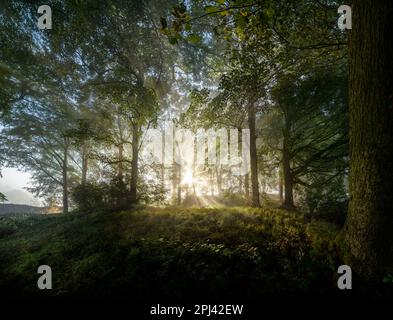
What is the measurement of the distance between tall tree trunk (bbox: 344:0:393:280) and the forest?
0.05 feet

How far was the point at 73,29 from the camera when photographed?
7875 mm

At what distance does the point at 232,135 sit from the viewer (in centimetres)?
1392

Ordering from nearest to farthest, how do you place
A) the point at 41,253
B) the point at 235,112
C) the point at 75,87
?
the point at 41,253
the point at 235,112
the point at 75,87

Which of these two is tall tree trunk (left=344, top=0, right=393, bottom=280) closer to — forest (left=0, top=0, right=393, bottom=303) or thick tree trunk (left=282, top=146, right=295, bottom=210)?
forest (left=0, top=0, right=393, bottom=303)

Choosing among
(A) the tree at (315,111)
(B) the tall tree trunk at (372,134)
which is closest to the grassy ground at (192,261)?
(B) the tall tree trunk at (372,134)

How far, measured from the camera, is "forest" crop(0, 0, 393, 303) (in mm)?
3291

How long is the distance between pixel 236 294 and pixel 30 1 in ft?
36.2

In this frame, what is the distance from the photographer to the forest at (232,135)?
329cm

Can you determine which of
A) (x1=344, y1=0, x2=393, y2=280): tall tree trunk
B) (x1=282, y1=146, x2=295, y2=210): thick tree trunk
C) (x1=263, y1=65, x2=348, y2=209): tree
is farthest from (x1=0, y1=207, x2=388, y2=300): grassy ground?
(x1=263, y1=65, x2=348, y2=209): tree

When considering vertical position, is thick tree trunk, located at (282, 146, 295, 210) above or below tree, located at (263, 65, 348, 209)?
below

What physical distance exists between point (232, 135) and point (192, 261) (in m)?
10.5

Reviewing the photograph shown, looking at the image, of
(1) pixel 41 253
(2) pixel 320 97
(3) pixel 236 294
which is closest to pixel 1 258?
(1) pixel 41 253

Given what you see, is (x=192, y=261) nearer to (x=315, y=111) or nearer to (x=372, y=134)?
(x=372, y=134)

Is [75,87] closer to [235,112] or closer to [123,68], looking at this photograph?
[123,68]
